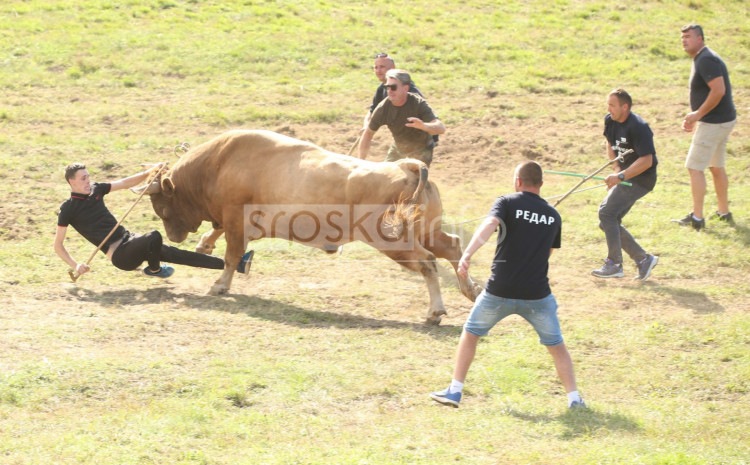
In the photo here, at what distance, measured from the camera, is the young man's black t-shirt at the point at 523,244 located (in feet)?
22.1

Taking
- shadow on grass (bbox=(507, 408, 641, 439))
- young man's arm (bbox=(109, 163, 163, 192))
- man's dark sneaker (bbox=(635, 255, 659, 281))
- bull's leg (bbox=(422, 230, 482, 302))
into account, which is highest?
young man's arm (bbox=(109, 163, 163, 192))

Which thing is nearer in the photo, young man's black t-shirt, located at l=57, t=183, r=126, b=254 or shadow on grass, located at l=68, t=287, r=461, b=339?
shadow on grass, located at l=68, t=287, r=461, b=339

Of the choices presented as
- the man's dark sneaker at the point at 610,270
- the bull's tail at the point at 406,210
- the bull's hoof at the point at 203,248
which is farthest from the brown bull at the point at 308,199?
the man's dark sneaker at the point at 610,270

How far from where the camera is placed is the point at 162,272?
10.1 meters

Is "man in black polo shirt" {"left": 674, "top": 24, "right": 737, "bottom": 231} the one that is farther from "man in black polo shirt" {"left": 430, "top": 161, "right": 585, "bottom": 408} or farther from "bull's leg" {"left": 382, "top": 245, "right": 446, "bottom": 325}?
"man in black polo shirt" {"left": 430, "top": 161, "right": 585, "bottom": 408}

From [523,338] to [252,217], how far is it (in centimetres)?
292

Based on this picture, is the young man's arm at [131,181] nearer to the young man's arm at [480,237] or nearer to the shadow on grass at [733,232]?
the young man's arm at [480,237]

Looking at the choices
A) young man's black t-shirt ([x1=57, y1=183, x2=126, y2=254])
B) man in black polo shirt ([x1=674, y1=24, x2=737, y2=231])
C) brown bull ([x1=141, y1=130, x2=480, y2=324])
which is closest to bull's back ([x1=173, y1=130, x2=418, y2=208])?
brown bull ([x1=141, y1=130, x2=480, y2=324])

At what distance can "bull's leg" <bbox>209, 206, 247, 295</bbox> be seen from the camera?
981cm

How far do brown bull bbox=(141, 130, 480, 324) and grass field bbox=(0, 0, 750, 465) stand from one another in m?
0.56

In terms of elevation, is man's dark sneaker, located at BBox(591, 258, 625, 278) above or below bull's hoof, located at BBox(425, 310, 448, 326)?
above

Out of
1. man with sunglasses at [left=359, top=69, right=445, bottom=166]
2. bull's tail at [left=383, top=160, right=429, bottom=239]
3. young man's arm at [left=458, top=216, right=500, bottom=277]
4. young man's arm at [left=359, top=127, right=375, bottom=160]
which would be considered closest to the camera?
young man's arm at [left=458, top=216, right=500, bottom=277]

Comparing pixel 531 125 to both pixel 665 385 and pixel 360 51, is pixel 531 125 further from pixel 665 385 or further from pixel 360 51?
pixel 665 385

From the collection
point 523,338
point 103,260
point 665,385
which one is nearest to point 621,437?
point 665,385
